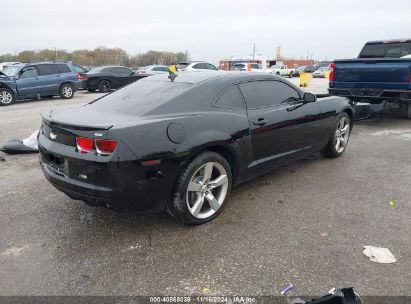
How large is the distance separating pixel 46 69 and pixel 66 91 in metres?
1.20

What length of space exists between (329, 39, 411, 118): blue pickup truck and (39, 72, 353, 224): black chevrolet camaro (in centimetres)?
427

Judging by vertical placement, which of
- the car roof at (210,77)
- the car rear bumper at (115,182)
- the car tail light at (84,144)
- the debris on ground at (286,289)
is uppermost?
the car roof at (210,77)

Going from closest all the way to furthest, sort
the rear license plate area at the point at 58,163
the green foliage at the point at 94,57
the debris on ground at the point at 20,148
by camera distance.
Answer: the rear license plate area at the point at 58,163
the debris on ground at the point at 20,148
the green foliage at the point at 94,57

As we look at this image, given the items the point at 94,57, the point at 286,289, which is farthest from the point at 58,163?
the point at 94,57

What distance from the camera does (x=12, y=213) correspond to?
12.8ft

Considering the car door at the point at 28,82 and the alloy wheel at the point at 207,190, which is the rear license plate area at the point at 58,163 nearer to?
the alloy wheel at the point at 207,190

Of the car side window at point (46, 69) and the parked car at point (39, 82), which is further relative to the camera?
the car side window at point (46, 69)

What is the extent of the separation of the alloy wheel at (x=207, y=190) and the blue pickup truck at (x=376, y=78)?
594cm

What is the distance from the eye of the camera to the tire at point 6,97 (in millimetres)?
14133

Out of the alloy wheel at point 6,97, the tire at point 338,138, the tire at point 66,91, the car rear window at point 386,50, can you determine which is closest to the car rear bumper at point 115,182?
the tire at point 338,138

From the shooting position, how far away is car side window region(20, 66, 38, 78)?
14.6 m

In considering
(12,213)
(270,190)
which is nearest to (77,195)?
(12,213)

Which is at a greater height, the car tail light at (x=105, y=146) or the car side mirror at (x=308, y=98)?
the car side mirror at (x=308, y=98)

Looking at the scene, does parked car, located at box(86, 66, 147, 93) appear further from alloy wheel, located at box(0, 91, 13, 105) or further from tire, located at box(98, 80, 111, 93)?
alloy wheel, located at box(0, 91, 13, 105)
